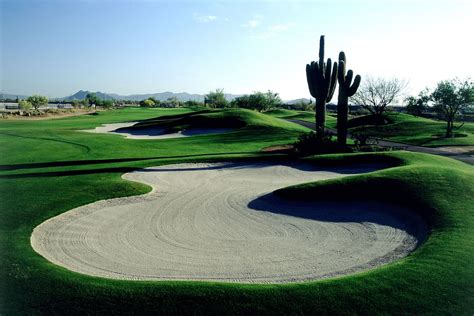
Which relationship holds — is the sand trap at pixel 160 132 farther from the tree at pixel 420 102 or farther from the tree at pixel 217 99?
the tree at pixel 217 99

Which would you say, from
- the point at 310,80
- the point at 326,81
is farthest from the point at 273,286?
the point at 310,80

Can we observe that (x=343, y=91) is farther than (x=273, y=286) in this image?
Yes

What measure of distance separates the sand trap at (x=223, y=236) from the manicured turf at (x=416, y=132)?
25485 millimetres

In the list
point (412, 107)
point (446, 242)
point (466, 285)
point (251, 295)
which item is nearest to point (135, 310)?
point (251, 295)

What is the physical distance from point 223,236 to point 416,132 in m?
39.6

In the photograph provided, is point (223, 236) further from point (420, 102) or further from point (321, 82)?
point (420, 102)

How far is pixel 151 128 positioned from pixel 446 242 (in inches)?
1609

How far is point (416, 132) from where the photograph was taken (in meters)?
44.1

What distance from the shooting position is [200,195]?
606 inches

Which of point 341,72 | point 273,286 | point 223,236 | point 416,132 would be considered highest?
point 341,72

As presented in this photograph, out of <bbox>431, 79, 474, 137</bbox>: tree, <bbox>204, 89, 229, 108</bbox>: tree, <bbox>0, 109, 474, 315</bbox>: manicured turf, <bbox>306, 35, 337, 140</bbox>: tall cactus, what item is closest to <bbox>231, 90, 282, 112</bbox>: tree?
<bbox>204, 89, 229, 108</bbox>: tree

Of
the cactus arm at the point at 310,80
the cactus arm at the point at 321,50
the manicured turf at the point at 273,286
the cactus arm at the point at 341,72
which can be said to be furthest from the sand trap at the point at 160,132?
the manicured turf at the point at 273,286

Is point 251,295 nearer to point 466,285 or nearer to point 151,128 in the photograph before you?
point 466,285

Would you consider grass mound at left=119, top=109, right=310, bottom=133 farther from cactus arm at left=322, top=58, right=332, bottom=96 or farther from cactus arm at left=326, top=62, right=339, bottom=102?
cactus arm at left=322, top=58, right=332, bottom=96
